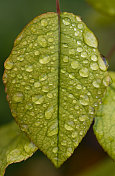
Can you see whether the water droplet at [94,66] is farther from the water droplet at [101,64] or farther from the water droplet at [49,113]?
the water droplet at [49,113]

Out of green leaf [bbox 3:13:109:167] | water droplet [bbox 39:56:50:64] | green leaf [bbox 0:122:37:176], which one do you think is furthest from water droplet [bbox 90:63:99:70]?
green leaf [bbox 0:122:37:176]

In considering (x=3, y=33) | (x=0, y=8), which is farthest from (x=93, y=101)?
(x=0, y=8)

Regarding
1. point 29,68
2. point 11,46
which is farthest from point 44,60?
point 11,46

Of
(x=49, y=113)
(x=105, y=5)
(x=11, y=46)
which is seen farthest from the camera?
(x=11, y=46)

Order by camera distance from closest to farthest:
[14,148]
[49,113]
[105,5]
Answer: [49,113]
[14,148]
[105,5]

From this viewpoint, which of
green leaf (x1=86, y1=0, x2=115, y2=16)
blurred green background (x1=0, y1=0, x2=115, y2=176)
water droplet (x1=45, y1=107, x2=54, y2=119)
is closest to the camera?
water droplet (x1=45, y1=107, x2=54, y2=119)

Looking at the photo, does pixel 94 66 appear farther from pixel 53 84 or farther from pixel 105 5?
pixel 105 5

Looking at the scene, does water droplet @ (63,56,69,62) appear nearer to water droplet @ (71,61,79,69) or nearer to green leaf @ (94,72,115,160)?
water droplet @ (71,61,79,69)
